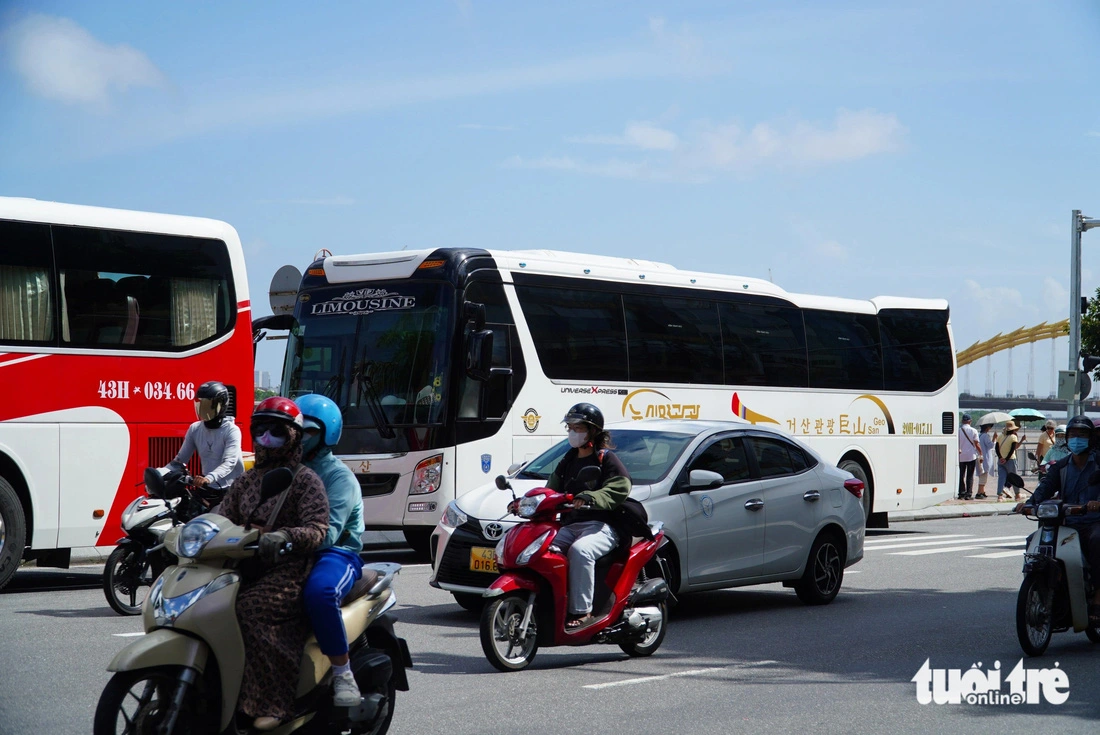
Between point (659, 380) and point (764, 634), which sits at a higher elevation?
point (659, 380)

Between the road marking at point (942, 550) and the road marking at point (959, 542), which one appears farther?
the road marking at point (959, 542)

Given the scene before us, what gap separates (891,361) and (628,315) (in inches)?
263

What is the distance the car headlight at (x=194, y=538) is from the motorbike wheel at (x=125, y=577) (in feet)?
18.4

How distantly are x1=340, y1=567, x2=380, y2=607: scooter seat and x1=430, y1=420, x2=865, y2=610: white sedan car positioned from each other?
14.0 feet

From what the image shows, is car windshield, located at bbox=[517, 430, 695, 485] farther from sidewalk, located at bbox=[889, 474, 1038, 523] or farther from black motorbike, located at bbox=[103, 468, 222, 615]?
sidewalk, located at bbox=[889, 474, 1038, 523]

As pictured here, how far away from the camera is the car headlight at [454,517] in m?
10.6

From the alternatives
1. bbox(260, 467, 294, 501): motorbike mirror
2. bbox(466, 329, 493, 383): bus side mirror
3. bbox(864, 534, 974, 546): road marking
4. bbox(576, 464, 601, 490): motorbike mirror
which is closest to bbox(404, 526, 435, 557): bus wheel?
bbox(466, 329, 493, 383): bus side mirror

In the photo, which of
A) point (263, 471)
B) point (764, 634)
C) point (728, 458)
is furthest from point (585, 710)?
point (728, 458)

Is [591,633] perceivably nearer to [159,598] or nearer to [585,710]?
[585,710]

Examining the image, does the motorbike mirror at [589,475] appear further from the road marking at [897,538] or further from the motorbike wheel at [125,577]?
the road marking at [897,538]

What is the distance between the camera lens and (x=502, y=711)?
7.18 meters

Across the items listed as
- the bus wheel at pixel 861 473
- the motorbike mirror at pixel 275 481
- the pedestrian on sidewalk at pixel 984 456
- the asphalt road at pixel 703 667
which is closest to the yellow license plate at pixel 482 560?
the asphalt road at pixel 703 667

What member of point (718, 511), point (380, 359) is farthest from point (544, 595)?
point (380, 359)

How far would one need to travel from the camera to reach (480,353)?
14805 millimetres
